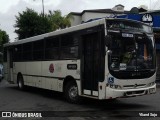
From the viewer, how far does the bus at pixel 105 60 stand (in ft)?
40.6

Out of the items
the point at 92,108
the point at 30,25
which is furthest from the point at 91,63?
the point at 30,25

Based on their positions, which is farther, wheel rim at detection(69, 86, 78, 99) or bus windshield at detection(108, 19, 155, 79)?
wheel rim at detection(69, 86, 78, 99)

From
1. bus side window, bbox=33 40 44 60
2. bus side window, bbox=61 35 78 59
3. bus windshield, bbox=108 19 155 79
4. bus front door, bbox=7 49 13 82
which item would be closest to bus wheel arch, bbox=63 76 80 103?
bus side window, bbox=61 35 78 59

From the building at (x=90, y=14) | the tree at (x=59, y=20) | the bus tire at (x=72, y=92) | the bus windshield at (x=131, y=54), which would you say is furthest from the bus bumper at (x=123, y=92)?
the building at (x=90, y=14)

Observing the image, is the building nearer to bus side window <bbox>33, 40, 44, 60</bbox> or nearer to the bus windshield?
bus side window <bbox>33, 40, 44, 60</bbox>

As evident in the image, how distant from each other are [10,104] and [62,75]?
2.37 meters

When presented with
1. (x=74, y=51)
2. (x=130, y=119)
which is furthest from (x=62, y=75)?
(x=130, y=119)

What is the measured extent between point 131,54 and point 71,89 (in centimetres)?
309

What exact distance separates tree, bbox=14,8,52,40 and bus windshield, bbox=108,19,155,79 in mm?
35915

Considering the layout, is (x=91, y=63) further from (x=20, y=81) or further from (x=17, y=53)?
(x=17, y=53)

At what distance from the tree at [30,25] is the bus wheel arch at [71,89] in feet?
111

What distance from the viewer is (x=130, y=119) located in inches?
421

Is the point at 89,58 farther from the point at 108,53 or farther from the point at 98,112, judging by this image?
the point at 98,112

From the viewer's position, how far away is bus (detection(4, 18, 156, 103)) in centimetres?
1238
